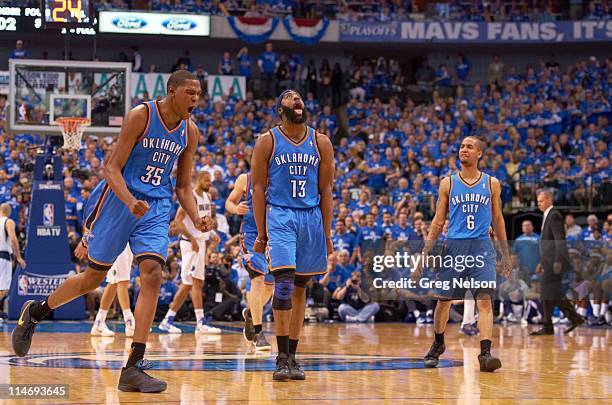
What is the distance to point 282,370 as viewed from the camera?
8227 mm

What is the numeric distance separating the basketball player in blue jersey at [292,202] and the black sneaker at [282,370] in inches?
4.3

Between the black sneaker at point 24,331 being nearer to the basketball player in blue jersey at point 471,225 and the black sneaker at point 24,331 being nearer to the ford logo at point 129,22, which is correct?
the basketball player in blue jersey at point 471,225

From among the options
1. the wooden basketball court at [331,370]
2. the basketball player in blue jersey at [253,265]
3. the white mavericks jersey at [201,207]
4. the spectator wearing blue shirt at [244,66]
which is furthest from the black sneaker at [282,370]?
the spectator wearing blue shirt at [244,66]

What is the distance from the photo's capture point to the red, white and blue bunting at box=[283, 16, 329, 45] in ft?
109

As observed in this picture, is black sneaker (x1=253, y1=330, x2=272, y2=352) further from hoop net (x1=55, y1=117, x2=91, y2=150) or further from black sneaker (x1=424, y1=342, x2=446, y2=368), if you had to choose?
hoop net (x1=55, y1=117, x2=91, y2=150)

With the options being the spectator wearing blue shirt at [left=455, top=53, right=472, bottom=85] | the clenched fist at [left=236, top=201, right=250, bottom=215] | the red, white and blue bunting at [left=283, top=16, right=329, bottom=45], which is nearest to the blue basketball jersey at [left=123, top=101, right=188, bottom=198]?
the clenched fist at [left=236, top=201, right=250, bottom=215]

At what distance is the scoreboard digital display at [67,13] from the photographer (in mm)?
16688

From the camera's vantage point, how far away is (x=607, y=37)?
110 ft

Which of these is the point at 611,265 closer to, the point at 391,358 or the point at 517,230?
the point at 517,230

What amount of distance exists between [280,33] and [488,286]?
2450cm

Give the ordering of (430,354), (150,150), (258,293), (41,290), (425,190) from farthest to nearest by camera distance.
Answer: (425,190)
(41,290)
(258,293)
(430,354)
(150,150)

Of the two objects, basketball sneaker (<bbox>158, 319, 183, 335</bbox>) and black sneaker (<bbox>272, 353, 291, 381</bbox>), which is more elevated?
black sneaker (<bbox>272, 353, 291, 381</bbox>)

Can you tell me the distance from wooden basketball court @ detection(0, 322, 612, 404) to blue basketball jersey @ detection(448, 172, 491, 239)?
1.38 metres

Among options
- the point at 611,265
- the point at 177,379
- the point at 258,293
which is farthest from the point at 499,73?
the point at 177,379
